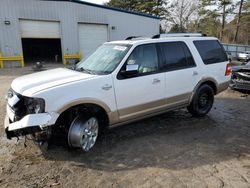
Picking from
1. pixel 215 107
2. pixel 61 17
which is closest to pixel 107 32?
pixel 61 17

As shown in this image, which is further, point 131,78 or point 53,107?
point 131,78

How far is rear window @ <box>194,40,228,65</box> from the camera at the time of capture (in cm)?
558

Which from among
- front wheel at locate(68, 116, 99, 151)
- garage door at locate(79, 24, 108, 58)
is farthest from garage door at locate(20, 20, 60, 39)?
front wheel at locate(68, 116, 99, 151)

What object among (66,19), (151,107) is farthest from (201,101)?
(66,19)

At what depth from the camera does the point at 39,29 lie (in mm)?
17688

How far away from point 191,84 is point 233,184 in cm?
260

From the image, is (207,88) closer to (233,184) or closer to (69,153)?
(233,184)

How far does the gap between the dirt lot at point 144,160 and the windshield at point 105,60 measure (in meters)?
1.37

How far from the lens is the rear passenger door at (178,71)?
15.9ft

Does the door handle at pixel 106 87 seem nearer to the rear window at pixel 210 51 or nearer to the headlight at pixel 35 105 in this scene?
the headlight at pixel 35 105

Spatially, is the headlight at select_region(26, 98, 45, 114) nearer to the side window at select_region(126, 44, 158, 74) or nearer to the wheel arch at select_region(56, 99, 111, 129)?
the wheel arch at select_region(56, 99, 111, 129)

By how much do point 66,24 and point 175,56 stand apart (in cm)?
1540

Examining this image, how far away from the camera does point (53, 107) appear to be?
346 centimetres

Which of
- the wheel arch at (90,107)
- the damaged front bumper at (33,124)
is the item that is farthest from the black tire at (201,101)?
the damaged front bumper at (33,124)
